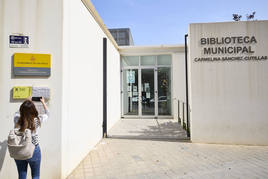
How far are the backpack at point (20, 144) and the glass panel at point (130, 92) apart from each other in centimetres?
558

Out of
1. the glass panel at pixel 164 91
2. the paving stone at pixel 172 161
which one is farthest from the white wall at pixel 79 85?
the glass panel at pixel 164 91

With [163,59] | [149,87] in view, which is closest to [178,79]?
[163,59]

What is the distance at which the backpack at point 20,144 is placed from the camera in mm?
1434

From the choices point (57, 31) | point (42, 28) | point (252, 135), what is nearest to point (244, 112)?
point (252, 135)

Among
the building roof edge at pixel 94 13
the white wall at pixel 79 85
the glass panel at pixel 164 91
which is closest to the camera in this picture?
the white wall at pixel 79 85

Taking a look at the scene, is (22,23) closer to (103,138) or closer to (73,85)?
(73,85)

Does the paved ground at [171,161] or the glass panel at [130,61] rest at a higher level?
the glass panel at [130,61]

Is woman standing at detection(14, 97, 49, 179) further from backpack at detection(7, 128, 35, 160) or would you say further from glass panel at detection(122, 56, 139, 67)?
glass panel at detection(122, 56, 139, 67)

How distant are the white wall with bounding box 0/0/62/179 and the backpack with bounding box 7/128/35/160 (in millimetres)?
622

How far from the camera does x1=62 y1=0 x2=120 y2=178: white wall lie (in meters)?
2.24

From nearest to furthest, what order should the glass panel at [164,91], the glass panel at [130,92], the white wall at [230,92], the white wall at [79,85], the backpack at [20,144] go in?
1. the backpack at [20,144]
2. the white wall at [79,85]
3. the white wall at [230,92]
4. the glass panel at [164,91]
5. the glass panel at [130,92]

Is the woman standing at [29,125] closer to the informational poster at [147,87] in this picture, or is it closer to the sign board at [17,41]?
the sign board at [17,41]

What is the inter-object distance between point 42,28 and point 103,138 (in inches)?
120

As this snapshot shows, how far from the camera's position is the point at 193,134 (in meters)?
3.55
